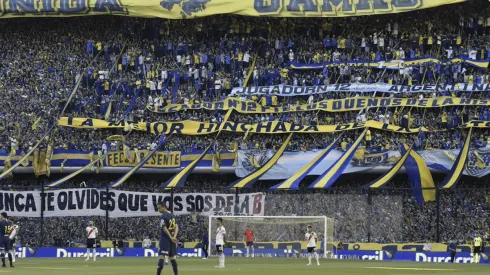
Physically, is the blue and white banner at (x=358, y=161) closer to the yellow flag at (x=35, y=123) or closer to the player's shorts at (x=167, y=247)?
the yellow flag at (x=35, y=123)

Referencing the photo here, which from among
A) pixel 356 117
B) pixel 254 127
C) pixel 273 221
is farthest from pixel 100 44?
pixel 273 221

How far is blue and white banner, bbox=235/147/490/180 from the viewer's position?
188 ft

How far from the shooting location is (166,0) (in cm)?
6800

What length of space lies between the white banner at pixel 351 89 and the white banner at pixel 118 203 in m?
11.9

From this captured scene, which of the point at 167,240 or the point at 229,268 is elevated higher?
the point at 167,240

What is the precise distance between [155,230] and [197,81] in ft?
42.5

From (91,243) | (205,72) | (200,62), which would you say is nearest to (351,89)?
(205,72)

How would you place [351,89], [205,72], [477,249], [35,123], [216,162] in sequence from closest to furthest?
[477,249] → [216,162] → [351,89] → [35,123] → [205,72]

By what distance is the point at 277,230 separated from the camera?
175 feet

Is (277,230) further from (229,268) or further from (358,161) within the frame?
(229,268)

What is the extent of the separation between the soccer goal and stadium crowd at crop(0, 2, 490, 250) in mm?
3525

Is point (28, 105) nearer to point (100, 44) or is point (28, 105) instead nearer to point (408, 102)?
point (100, 44)

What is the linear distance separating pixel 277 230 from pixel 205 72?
661 inches

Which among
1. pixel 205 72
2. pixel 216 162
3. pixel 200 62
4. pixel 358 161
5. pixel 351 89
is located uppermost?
pixel 200 62
